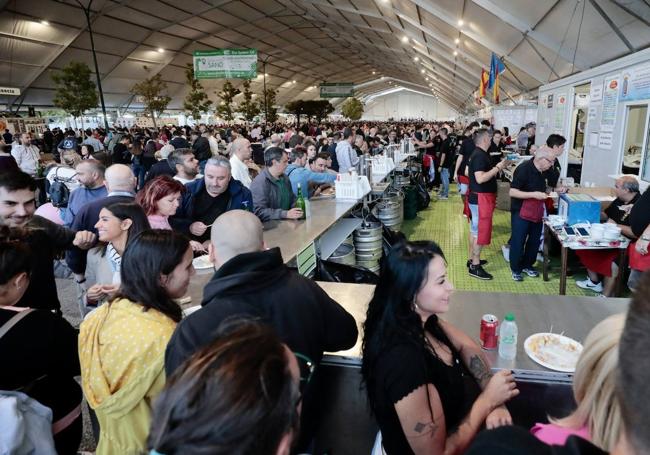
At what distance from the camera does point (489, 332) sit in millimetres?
2047

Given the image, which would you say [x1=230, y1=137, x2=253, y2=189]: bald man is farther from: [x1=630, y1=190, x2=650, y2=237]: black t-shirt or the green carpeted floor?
[x1=630, y1=190, x2=650, y2=237]: black t-shirt

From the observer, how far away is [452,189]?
11.4m

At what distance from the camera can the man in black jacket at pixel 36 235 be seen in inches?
96.7

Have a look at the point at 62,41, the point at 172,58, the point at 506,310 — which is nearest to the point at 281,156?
the point at 506,310

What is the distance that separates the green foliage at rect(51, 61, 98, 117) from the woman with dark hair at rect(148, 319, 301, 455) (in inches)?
745

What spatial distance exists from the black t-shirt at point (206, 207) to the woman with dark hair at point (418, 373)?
245cm

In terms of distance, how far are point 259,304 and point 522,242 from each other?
437 cm

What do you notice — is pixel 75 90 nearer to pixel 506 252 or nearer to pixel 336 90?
pixel 506 252

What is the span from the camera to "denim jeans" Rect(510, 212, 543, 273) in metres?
4.93

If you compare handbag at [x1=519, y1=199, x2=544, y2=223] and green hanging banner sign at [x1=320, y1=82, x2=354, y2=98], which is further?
green hanging banner sign at [x1=320, y1=82, x2=354, y2=98]

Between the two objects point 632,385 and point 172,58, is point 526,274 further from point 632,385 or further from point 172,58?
point 172,58

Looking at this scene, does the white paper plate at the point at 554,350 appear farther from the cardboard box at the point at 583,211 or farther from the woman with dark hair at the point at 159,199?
the cardboard box at the point at 583,211

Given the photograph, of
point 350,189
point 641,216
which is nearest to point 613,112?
point 641,216

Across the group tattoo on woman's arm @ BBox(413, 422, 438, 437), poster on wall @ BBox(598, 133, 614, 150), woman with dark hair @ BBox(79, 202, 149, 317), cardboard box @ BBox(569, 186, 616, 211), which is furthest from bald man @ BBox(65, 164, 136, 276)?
poster on wall @ BBox(598, 133, 614, 150)
